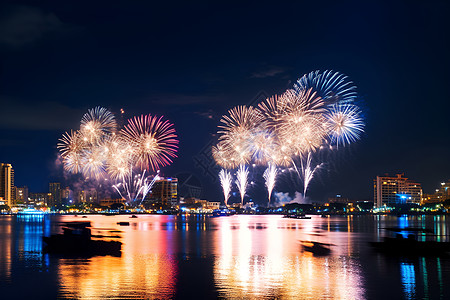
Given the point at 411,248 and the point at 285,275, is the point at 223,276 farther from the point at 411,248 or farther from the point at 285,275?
the point at 411,248

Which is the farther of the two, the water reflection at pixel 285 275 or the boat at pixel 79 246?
the boat at pixel 79 246

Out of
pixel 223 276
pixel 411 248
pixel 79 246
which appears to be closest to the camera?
pixel 223 276

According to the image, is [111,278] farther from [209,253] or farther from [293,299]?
[209,253]

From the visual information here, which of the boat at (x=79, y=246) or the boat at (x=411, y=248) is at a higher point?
the boat at (x=79, y=246)

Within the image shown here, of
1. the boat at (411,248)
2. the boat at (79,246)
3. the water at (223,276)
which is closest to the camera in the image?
the water at (223,276)

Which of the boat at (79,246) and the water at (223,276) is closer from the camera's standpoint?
the water at (223,276)

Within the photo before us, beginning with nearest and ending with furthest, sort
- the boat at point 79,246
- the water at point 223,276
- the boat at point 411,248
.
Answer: the water at point 223,276, the boat at point 79,246, the boat at point 411,248

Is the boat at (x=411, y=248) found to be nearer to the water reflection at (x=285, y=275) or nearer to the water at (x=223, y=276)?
the water at (x=223, y=276)

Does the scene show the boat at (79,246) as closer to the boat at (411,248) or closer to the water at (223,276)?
the water at (223,276)

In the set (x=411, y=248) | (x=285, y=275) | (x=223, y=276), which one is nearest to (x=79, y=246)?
(x=223, y=276)

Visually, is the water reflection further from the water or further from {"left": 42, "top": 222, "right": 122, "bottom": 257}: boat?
{"left": 42, "top": 222, "right": 122, "bottom": 257}: boat

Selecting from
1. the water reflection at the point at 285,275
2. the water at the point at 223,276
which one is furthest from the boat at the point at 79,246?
the water reflection at the point at 285,275

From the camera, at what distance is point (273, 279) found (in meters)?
33.2

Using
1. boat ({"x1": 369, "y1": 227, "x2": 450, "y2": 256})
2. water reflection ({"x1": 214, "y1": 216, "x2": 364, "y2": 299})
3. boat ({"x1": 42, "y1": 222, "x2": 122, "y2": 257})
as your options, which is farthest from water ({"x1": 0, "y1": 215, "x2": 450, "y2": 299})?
boat ({"x1": 369, "y1": 227, "x2": 450, "y2": 256})
